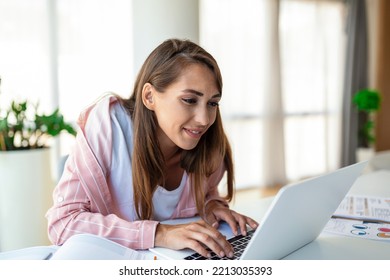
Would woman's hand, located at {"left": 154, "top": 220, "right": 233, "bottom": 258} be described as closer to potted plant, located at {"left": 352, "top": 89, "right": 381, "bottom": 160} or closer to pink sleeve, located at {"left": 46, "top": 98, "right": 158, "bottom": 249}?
pink sleeve, located at {"left": 46, "top": 98, "right": 158, "bottom": 249}

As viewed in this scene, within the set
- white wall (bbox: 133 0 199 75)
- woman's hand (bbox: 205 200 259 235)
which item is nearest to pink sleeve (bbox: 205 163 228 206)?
woman's hand (bbox: 205 200 259 235)

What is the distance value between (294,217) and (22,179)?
164 cm

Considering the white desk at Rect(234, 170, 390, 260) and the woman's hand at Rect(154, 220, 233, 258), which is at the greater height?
the woman's hand at Rect(154, 220, 233, 258)

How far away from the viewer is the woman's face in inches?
36.4

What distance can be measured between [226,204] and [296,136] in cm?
318

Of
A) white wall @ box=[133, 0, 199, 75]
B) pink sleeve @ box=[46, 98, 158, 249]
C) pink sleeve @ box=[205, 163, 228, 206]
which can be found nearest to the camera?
pink sleeve @ box=[46, 98, 158, 249]

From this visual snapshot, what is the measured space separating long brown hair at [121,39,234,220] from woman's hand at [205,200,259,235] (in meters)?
0.05

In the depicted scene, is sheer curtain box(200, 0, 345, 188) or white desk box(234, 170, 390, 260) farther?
sheer curtain box(200, 0, 345, 188)

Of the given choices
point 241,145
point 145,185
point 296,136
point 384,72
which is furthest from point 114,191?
point 384,72

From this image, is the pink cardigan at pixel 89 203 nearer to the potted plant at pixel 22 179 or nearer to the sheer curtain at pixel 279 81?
the potted plant at pixel 22 179

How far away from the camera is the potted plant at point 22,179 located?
6.47 feet

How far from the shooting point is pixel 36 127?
2061 mm

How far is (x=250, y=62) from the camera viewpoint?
3.77 meters

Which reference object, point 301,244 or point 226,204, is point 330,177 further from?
point 226,204
